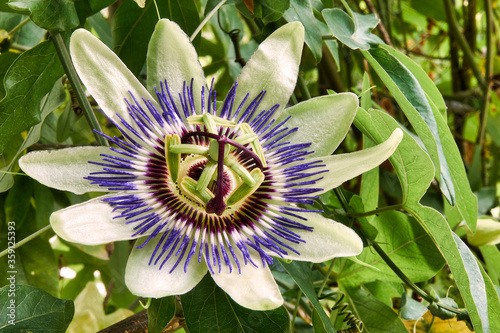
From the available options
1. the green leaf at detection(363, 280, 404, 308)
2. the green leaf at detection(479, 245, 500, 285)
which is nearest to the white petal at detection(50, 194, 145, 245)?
the green leaf at detection(363, 280, 404, 308)

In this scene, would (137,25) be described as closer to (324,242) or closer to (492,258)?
(324,242)

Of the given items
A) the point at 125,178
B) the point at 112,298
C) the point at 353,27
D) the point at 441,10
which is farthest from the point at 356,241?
the point at 441,10

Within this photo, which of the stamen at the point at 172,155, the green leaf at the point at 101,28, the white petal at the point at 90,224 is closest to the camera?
the white petal at the point at 90,224

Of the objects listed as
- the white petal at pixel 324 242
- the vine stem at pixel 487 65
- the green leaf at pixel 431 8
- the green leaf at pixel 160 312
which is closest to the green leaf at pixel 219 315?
the green leaf at pixel 160 312

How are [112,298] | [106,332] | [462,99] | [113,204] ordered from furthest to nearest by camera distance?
[462,99] < [112,298] < [106,332] < [113,204]

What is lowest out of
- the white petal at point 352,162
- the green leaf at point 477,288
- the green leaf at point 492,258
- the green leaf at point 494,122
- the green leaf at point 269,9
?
the green leaf at point 492,258

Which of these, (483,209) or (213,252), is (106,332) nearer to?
(213,252)

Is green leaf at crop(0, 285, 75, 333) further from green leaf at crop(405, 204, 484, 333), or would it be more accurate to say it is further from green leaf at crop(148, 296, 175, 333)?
green leaf at crop(405, 204, 484, 333)

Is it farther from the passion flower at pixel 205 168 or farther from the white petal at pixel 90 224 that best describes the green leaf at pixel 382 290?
the white petal at pixel 90 224
